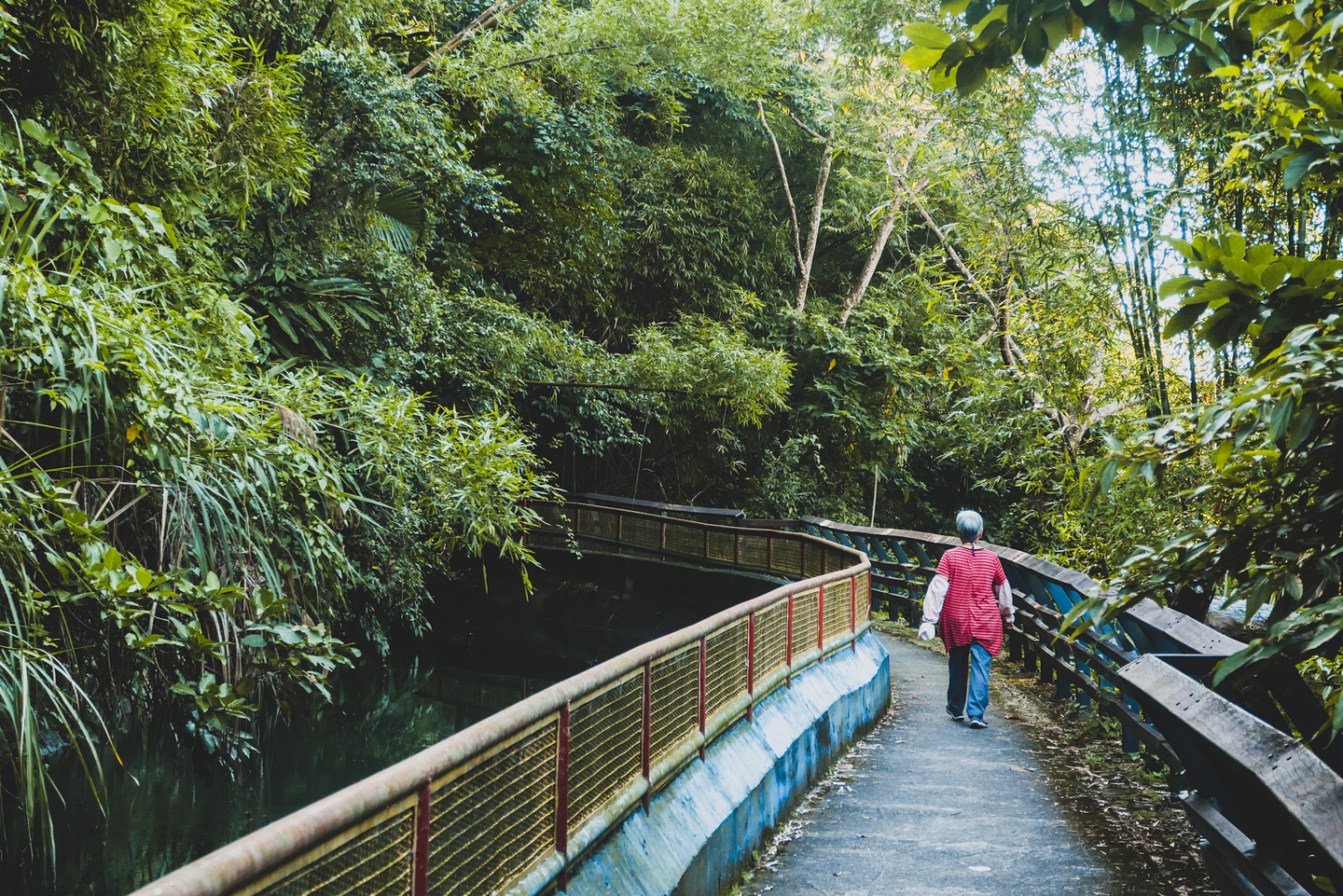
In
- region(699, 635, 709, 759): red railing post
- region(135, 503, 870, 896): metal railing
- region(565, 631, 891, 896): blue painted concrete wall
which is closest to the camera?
region(135, 503, 870, 896): metal railing

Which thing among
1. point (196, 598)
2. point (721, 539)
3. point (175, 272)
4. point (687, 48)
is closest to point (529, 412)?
point (721, 539)

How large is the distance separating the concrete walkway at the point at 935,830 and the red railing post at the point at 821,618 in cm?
A: 80

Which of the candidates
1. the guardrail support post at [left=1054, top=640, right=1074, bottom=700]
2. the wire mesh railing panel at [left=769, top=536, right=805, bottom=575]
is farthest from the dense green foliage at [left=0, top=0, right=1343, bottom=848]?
the wire mesh railing panel at [left=769, top=536, right=805, bottom=575]

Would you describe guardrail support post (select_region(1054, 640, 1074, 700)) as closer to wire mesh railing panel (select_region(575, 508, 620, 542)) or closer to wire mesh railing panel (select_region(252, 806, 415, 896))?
wire mesh railing panel (select_region(252, 806, 415, 896))

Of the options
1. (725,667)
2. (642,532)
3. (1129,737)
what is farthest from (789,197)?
(725,667)

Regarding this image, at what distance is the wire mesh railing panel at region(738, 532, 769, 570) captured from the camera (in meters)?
15.2

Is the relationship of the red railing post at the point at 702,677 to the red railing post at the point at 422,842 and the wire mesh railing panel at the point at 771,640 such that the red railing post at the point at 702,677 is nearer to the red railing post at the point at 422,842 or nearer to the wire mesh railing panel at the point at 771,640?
the wire mesh railing panel at the point at 771,640

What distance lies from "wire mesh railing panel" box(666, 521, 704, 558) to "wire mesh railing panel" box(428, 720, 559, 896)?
1342cm

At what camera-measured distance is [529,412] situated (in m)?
19.8

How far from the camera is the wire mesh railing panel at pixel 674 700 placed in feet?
15.0

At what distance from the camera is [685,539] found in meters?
17.3

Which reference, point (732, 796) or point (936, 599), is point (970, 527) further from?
point (732, 796)

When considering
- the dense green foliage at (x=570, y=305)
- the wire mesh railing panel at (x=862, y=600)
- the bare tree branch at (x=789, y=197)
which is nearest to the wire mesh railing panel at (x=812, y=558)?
the wire mesh railing panel at (x=862, y=600)

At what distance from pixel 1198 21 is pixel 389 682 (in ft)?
49.2
